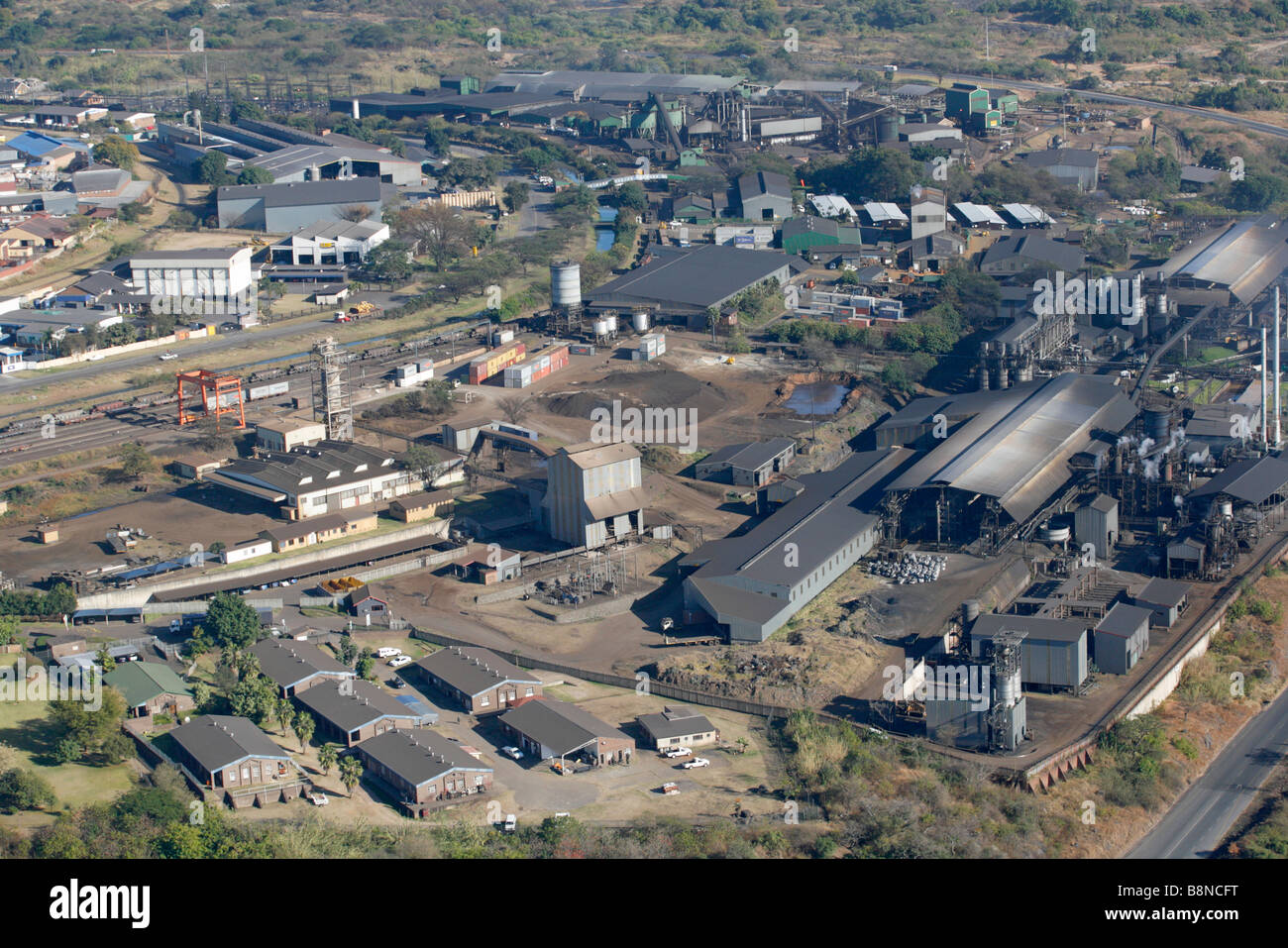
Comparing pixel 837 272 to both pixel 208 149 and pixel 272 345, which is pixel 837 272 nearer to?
pixel 272 345

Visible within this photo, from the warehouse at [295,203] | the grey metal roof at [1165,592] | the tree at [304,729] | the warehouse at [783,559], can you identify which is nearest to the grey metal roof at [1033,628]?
the grey metal roof at [1165,592]

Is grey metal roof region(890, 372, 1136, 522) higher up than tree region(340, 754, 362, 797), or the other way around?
grey metal roof region(890, 372, 1136, 522)

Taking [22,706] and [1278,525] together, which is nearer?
[22,706]

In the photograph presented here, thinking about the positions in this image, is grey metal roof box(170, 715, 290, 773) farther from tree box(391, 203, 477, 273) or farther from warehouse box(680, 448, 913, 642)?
tree box(391, 203, 477, 273)

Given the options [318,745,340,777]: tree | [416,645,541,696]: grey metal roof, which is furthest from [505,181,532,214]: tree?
[318,745,340,777]: tree

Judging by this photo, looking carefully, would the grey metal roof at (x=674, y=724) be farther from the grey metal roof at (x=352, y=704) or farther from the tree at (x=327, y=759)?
the tree at (x=327, y=759)

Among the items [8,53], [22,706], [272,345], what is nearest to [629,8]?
[8,53]
